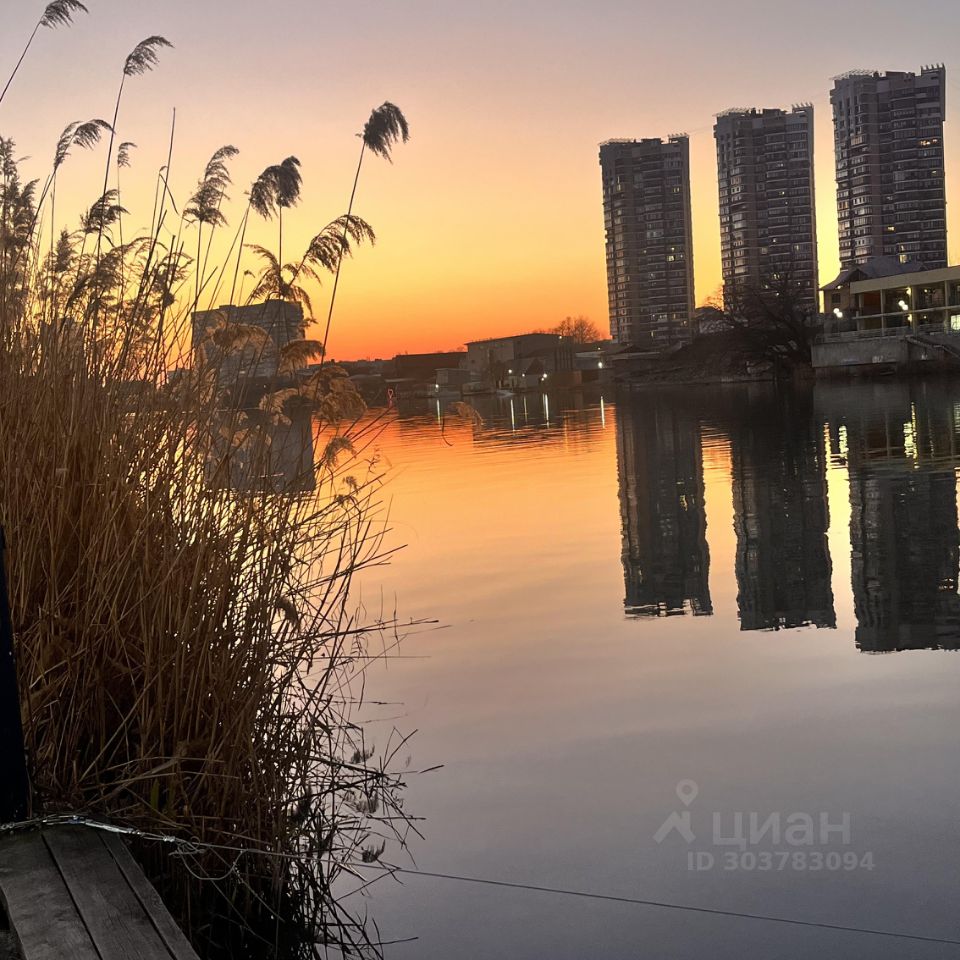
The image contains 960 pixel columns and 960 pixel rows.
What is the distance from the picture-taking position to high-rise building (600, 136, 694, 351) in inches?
5433

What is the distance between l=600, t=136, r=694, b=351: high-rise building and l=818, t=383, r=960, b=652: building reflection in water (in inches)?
4838

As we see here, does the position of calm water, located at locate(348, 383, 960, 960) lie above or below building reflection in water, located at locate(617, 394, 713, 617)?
below

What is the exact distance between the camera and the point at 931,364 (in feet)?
149

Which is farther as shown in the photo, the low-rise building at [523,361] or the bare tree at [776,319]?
the low-rise building at [523,361]

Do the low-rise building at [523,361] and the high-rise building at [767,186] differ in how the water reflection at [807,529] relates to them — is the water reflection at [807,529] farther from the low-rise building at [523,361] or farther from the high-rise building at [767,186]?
the high-rise building at [767,186]

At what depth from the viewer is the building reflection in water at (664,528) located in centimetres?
630

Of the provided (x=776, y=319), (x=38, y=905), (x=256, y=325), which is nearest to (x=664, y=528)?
(x=256, y=325)

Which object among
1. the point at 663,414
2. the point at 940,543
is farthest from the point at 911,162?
the point at 940,543

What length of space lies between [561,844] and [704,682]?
5.03 ft

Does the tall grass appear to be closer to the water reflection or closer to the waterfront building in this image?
the waterfront building

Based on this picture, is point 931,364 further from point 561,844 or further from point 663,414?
point 561,844

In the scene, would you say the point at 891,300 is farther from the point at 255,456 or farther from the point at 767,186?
the point at 767,186

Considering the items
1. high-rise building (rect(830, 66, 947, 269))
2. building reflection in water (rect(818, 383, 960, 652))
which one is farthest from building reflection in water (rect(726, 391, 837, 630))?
high-rise building (rect(830, 66, 947, 269))

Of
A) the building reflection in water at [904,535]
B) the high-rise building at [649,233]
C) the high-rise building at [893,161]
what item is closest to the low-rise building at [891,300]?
the building reflection in water at [904,535]
